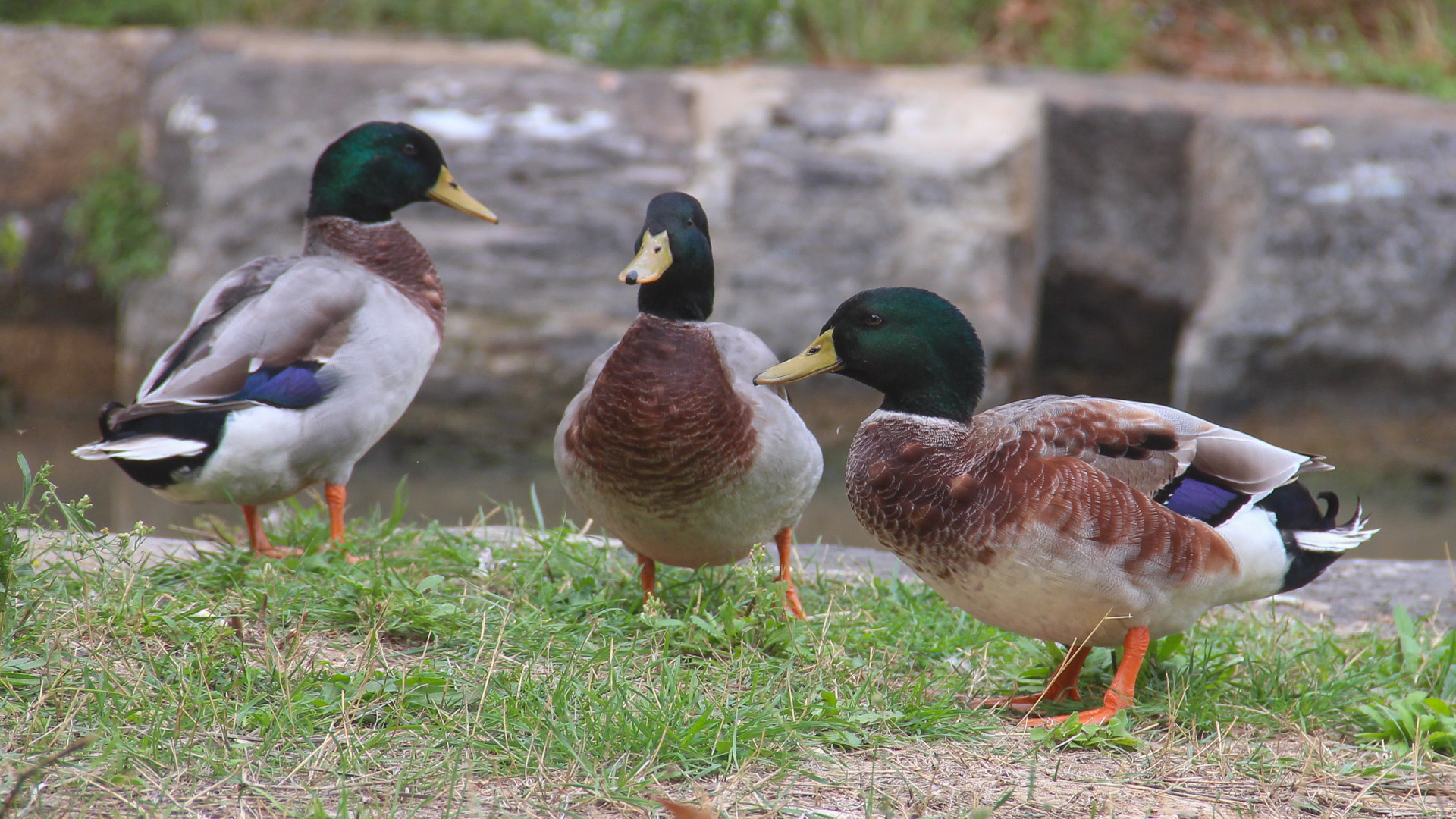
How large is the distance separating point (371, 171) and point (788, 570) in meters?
1.80

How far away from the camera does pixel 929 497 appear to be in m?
2.78

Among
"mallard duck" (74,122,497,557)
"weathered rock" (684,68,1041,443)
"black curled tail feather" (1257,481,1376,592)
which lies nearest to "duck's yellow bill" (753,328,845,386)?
"black curled tail feather" (1257,481,1376,592)

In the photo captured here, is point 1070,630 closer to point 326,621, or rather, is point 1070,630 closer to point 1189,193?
point 326,621

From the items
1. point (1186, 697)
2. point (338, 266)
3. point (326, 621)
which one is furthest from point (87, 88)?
point (1186, 697)

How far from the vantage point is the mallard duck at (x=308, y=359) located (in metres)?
3.39

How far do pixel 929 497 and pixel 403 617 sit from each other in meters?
1.21

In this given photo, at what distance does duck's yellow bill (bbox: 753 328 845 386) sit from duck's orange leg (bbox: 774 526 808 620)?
595 millimetres

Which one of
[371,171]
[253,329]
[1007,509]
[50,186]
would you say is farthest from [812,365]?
[50,186]

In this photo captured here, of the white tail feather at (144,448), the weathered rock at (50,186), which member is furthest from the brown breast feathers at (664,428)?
the weathered rock at (50,186)

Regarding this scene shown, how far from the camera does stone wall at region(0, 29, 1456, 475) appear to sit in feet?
21.3

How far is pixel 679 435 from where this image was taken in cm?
310

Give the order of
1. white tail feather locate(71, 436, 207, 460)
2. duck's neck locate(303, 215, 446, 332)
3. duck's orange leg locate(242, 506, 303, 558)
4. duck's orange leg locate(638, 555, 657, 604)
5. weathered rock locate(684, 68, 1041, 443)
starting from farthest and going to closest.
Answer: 1. weathered rock locate(684, 68, 1041, 443)
2. duck's neck locate(303, 215, 446, 332)
3. duck's orange leg locate(242, 506, 303, 558)
4. duck's orange leg locate(638, 555, 657, 604)
5. white tail feather locate(71, 436, 207, 460)

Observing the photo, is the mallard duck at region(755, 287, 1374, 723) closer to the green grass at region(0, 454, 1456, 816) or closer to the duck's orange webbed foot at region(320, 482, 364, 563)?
the green grass at region(0, 454, 1456, 816)

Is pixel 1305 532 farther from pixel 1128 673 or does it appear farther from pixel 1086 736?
pixel 1086 736
